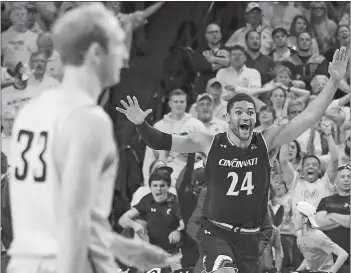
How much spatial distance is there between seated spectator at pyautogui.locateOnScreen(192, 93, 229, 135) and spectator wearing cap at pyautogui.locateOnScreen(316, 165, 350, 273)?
1.54m

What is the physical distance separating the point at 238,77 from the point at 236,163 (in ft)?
15.8

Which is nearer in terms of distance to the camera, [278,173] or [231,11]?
[278,173]

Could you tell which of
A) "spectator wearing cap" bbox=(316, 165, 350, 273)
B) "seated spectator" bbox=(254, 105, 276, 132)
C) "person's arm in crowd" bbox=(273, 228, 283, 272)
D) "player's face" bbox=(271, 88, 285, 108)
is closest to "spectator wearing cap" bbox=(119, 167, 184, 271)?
"person's arm in crowd" bbox=(273, 228, 283, 272)

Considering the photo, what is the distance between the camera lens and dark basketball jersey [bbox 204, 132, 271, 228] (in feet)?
25.0

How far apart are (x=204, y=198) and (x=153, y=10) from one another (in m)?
5.20

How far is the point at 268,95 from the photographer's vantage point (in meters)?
12.1

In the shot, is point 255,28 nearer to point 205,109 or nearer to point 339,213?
point 205,109

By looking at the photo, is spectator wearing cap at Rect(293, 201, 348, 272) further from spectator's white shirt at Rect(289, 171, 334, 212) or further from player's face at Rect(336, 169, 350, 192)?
spectator's white shirt at Rect(289, 171, 334, 212)

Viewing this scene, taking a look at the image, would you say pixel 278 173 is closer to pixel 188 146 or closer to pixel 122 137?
pixel 122 137

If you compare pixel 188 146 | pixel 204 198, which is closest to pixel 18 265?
pixel 188 146

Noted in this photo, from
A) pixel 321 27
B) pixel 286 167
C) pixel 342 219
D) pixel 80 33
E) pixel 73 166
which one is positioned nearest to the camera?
pixel 73 166

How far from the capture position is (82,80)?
3.38 m

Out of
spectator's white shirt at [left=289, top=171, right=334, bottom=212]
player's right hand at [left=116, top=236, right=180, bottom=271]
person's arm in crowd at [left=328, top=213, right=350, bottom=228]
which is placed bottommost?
person's arm in crowd at [left=328, top=213, right=350, bottom=228]

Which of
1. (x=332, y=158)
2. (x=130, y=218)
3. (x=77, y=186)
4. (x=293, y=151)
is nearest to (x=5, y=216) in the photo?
(x=130, y=218)
